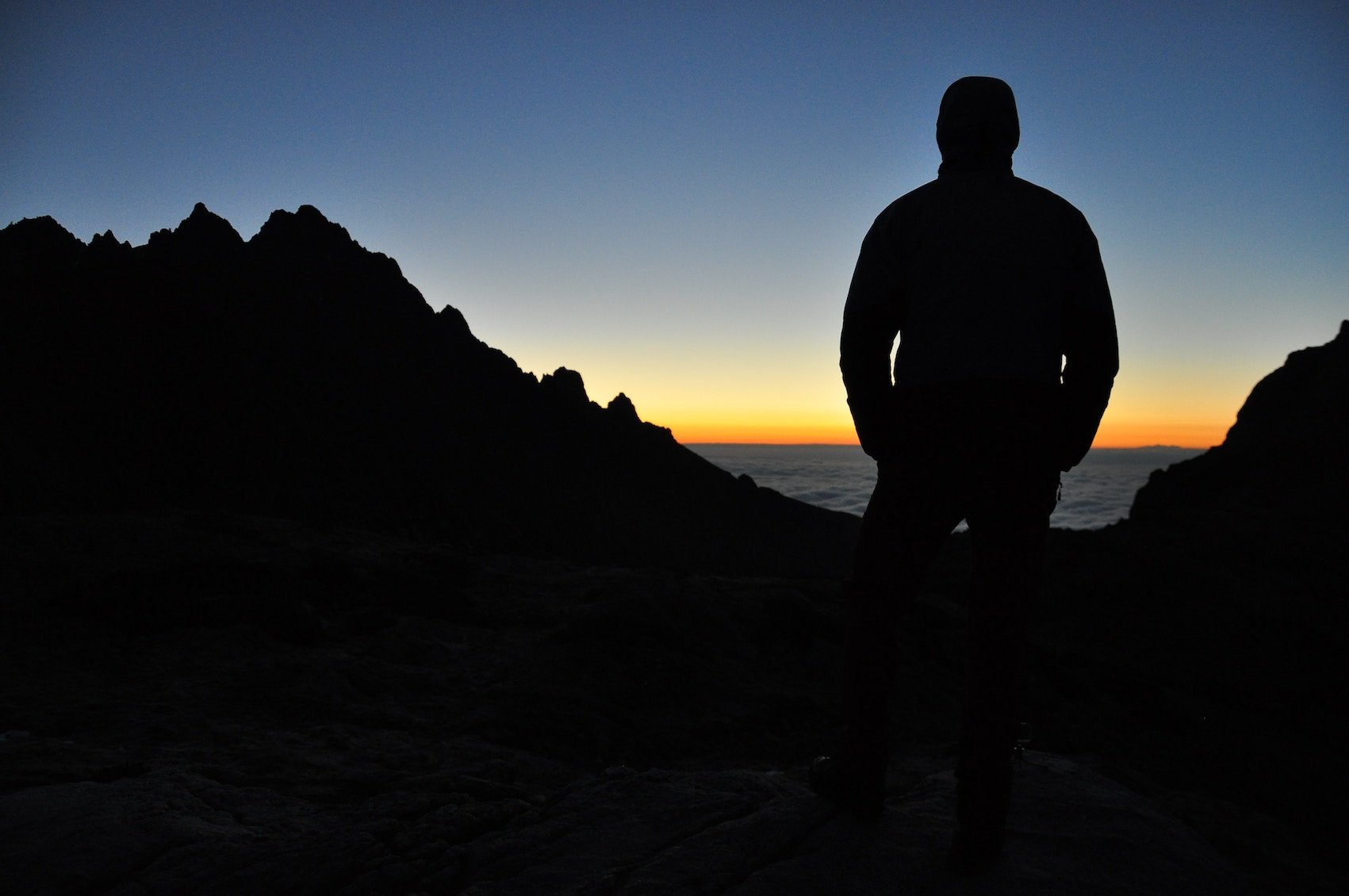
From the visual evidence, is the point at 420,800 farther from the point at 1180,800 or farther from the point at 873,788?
the point at 1180,800

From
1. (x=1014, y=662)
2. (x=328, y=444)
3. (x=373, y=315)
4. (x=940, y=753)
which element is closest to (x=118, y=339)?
(x=328, y=444)

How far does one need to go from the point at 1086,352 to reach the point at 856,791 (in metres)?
1.66

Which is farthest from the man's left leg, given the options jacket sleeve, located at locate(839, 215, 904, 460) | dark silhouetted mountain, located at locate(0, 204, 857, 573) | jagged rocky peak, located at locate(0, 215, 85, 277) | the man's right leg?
jagged rocky peak, located at locate(0, 215, 85, 277)

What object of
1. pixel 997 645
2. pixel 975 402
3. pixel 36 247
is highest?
pixel 36 247

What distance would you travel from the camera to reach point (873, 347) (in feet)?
8.34

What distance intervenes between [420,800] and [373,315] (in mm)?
34702

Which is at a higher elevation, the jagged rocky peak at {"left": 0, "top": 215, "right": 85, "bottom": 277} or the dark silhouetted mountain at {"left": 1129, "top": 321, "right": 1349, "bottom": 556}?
the jagged rocky peak at {"left": 0, "top": 215, "right": 85, "bottom": 277}

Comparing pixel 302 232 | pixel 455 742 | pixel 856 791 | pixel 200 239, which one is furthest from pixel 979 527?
pixel 302 232

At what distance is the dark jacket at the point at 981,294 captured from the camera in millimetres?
2420

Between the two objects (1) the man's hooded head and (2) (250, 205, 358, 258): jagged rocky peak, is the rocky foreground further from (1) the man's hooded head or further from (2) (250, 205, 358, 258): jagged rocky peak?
(2) (250, 205, 358, 258): jagged rocky peak

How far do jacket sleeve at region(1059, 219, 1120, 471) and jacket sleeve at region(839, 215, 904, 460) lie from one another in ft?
1.80

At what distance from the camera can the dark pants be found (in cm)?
239

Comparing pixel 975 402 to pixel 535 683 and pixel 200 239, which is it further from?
Answer: pixel 200 239

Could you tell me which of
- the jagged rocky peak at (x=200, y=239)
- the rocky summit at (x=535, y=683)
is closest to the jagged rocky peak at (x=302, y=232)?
the jagged rocky peak at (x=200, y=239)
